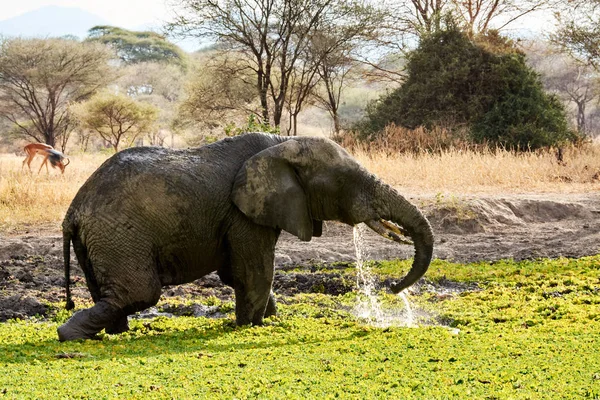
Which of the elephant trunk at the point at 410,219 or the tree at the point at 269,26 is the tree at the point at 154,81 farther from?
the elephant trunk at the point at 410,219

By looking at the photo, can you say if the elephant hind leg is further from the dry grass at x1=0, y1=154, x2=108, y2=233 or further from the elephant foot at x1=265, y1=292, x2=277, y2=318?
the dry grass at x1=0, y1=154, x2=108, y2=233

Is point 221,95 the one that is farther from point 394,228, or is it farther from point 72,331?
point 72,331

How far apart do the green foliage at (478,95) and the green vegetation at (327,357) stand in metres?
16.2

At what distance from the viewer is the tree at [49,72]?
123 feet

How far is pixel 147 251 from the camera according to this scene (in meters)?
6.19

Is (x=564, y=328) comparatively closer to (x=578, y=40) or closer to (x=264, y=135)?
(x=264, y=135)

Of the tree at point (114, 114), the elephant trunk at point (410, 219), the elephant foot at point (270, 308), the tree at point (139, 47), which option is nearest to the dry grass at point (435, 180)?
the elephant foot at point (270, 308)

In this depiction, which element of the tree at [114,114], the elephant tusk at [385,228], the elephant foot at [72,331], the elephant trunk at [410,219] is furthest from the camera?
the tree at [114,114]

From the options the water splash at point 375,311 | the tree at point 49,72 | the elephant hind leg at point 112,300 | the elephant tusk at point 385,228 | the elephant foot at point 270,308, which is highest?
the tree at point 49,72

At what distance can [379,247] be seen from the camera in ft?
39.8

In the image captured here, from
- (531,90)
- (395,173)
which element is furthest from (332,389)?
(531,90)

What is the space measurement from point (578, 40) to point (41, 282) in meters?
25.4

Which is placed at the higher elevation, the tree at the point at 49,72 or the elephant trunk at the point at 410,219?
the tree at the point at 49,72

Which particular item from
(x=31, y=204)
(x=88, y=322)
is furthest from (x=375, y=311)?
(x=31, y=204)
